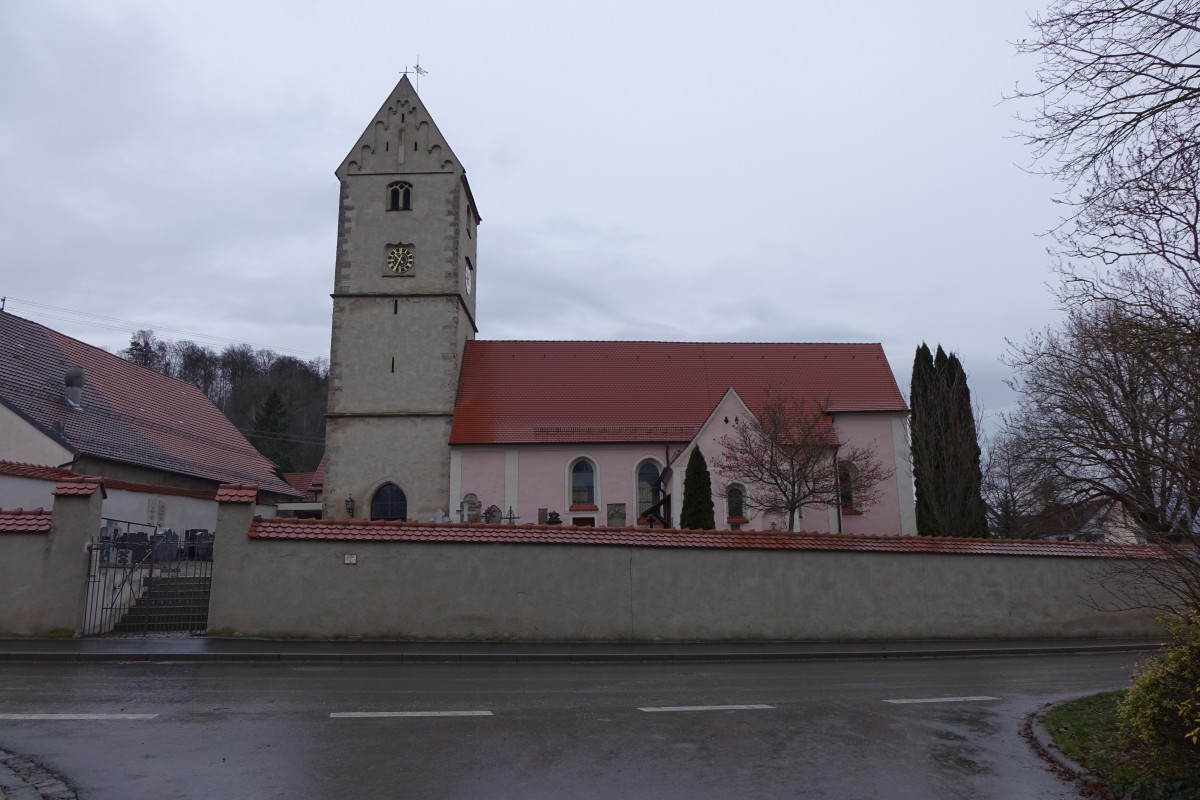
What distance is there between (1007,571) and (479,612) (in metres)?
11.2

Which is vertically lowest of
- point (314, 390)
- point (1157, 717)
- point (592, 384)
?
point (1157, 717)

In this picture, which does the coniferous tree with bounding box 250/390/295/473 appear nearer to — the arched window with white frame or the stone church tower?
the stone church tower

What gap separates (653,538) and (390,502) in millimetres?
16524

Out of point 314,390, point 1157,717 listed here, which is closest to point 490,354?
point 1157,717

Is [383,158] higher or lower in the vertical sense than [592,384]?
higher

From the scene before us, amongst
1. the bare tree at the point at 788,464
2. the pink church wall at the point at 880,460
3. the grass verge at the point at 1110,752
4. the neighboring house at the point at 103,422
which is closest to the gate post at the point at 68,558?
the neighboring house at the point at 103,422

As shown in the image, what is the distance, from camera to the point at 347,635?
1573cm

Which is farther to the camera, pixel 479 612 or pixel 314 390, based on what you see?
pixel 314 390

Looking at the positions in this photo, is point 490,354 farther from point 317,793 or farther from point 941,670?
point 317,793

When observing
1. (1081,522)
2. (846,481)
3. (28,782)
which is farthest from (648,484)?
(28,782)

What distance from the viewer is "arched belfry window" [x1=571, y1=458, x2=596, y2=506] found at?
32.2 meters

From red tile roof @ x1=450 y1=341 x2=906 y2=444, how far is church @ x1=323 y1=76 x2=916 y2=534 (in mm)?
81

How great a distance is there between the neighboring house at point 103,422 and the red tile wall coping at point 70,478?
10.0 inches

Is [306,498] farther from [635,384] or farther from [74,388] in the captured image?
[635,384]
